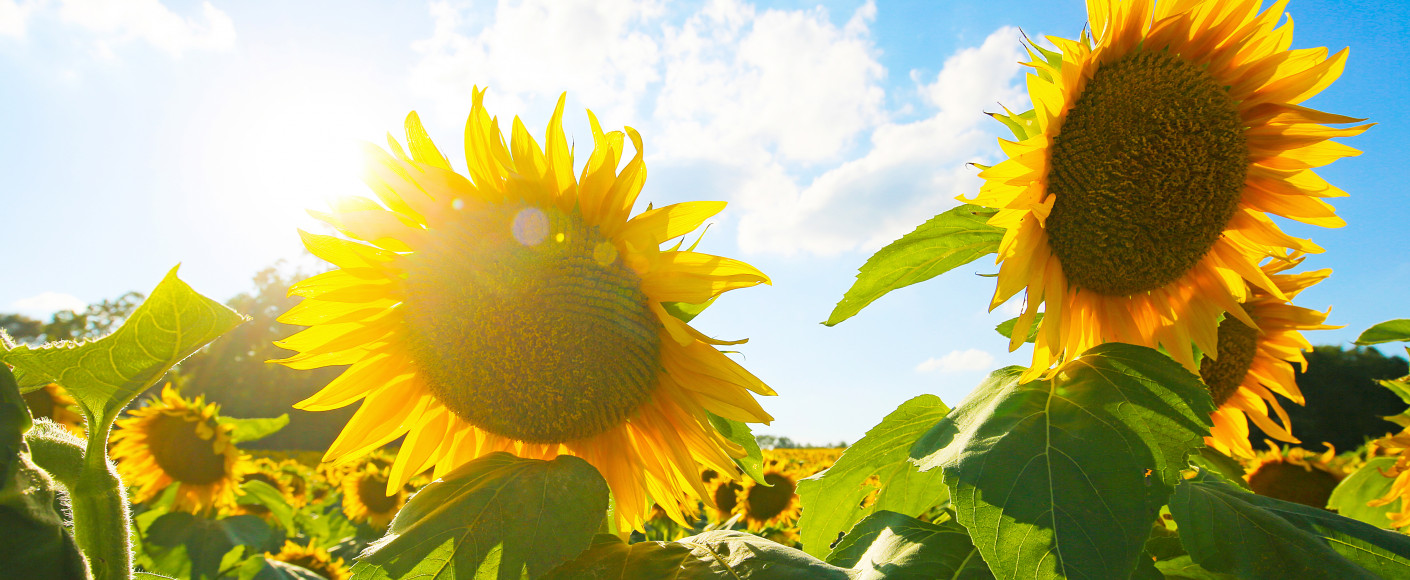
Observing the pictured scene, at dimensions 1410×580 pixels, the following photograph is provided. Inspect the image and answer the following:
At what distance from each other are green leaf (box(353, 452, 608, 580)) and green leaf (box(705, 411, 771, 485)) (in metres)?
0.41

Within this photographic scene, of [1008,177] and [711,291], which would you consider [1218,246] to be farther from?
[711,291]

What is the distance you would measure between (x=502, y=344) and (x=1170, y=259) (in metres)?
1.67

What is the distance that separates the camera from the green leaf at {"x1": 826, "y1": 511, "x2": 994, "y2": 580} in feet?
3.91

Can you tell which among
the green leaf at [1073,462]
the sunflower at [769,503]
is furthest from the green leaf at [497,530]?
the sunflower at [769,503]

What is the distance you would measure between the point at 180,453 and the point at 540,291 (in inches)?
225

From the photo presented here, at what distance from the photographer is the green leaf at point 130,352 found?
0.90m

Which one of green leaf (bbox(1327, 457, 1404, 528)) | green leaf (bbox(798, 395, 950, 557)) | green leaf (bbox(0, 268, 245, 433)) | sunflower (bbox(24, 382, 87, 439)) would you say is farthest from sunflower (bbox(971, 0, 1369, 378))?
sunflower (bbox(24, 382, 87, 439))

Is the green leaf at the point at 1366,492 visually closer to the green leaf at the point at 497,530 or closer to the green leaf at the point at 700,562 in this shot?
the green leaf at the point at 700,562

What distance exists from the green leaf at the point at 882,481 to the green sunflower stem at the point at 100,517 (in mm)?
1344

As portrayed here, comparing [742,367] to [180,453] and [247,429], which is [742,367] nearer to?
[247,429]

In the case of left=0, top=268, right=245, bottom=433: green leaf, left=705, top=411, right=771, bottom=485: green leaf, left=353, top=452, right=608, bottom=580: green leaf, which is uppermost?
left=0, top=268, right=245, bottom=433: green leaf

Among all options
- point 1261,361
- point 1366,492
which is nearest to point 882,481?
point 1261,361

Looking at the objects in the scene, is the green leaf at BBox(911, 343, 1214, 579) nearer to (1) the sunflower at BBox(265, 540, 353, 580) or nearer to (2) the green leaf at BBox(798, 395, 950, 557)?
(2) the green leaf at BBox(798, 395, 950, 557)

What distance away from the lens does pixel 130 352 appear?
93 centimetres
